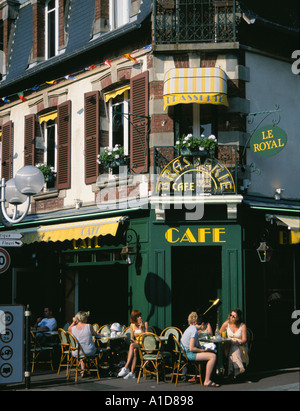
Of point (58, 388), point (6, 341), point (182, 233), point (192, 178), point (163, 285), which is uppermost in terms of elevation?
point (192, 178)

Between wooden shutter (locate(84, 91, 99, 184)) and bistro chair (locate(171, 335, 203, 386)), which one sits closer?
bistro chair (locate(171, 335, 203, 386))

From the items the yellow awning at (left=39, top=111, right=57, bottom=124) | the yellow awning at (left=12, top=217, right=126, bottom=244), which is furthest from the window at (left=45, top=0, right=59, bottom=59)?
the yellow awning at (left=12, top=217, right=126, bottom=244)

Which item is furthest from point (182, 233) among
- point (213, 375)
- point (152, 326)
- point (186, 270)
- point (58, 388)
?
point (58, 388)

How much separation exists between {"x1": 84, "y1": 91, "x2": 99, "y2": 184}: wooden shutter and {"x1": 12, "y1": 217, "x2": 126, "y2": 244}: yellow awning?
3.86 feet

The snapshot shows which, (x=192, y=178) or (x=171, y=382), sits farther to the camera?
(x=192, y=178)

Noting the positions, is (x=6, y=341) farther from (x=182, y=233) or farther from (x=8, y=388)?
(x=182, y=233)

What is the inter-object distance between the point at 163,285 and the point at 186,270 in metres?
0.82

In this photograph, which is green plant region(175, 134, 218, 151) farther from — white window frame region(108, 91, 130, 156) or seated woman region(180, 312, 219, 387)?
seated woman region(180, 312, 219, 387)

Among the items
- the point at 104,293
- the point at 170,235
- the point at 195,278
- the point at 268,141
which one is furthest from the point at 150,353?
the point at 268,141

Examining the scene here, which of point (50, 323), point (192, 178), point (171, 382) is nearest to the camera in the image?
point (171, 382)

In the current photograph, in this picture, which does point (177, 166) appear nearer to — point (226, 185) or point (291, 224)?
point (226, 185)

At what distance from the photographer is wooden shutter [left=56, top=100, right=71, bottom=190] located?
1697cm

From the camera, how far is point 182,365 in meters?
13.4

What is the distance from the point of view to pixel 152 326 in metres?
14.1
